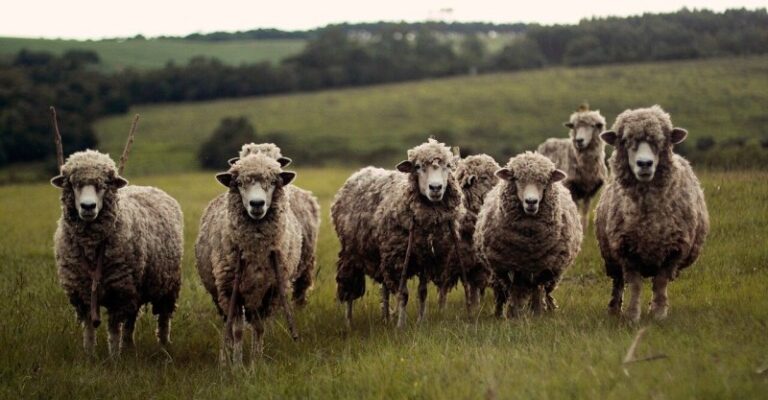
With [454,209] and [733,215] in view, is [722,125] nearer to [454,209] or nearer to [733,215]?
[733,215]

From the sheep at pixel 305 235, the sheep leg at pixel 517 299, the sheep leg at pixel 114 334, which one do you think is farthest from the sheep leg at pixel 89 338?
the sheep leg at pixel 517 299

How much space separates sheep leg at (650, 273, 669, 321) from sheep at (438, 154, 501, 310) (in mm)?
2376

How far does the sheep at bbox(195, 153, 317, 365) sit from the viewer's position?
7.47m

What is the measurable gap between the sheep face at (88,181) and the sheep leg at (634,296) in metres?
5.10

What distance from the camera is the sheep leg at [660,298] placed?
23.9 feet

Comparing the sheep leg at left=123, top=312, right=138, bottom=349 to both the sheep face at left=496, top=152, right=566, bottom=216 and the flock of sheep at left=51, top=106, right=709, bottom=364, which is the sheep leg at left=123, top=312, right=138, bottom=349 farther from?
the sheep face at left=496, top=152, right=566, bottom=216

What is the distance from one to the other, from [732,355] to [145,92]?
6971 centimetres

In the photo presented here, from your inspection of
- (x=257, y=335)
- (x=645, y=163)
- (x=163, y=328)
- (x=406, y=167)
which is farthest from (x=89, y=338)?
(x=645, y=163)

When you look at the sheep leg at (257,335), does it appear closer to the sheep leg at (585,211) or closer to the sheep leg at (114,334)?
the sheep leg at (114,334)

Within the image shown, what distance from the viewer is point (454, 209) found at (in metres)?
8.68

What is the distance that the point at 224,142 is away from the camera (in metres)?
53.7

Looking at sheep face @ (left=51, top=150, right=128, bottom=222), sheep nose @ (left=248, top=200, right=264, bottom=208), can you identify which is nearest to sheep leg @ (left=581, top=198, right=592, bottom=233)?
sheep nose @ (left=248, top=200, right=264, bottom=208)

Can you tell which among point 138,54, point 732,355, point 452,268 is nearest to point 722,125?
point 452,268

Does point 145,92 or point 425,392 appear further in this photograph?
point 145,92
